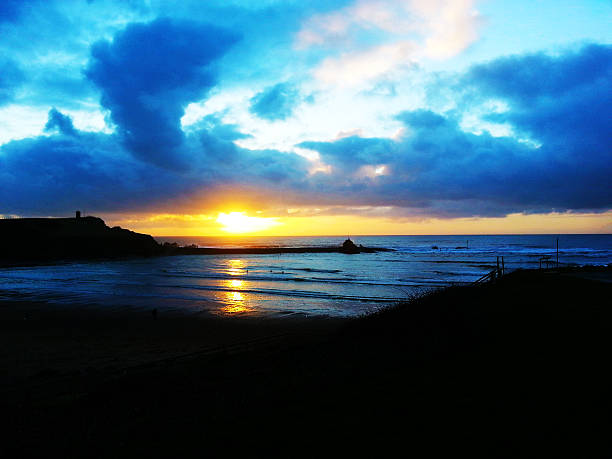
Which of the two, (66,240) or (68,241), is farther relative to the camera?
(66,240)

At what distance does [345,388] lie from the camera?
23.4 ft

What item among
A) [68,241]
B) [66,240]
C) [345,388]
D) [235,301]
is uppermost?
[66,240]

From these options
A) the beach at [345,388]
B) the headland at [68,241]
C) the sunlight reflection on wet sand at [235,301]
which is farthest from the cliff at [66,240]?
the beach at [345,388]

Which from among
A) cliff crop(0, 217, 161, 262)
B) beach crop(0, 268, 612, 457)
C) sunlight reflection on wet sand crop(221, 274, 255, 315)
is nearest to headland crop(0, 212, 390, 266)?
cliff crop(0, 217, 161, 262)

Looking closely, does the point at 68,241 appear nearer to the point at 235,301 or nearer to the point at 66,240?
the point at 66,240

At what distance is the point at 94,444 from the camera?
5625 mm

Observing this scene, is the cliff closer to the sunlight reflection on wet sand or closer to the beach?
the sunlight reflection on wet sand

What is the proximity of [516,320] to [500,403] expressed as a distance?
708 cm

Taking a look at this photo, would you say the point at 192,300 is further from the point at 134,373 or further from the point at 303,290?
the point at 134,373

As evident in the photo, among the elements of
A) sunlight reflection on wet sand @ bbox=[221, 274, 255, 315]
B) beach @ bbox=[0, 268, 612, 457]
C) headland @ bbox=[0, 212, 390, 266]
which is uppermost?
headland @ bbox=[0, 212, 390, 266]

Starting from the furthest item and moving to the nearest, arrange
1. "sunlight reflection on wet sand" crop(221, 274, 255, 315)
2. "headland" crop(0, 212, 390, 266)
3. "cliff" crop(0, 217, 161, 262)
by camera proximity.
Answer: "cliff" crop(0, 217, 161, 262) → "headland" crop(0, 212, 390, 266) → "sunlight reflection on wet sand" crop(221, 274, 255, 315)

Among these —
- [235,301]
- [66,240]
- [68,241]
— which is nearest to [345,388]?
[235,301]

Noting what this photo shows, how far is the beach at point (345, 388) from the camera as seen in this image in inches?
206

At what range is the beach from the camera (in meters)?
5.23
